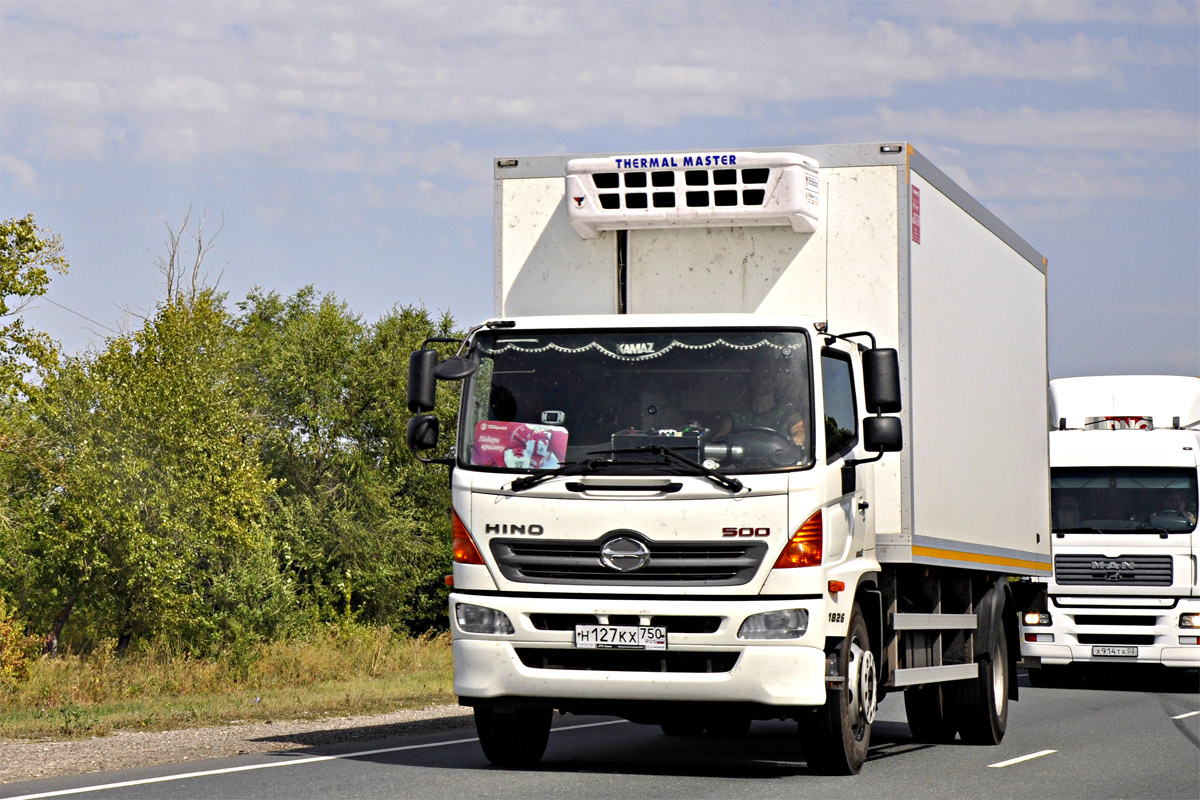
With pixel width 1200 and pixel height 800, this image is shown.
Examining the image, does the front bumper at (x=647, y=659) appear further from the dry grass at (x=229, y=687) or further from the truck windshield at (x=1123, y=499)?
the truck windshield at (x=1123, y=499)

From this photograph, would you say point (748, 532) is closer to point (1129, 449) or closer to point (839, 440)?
point (839, 440)

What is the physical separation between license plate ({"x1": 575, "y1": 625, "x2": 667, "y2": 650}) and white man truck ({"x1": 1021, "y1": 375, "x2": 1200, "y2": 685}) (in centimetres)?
1273

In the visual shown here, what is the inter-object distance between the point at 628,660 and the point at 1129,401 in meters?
14.9

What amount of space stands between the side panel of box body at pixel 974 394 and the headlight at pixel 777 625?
5.38ft

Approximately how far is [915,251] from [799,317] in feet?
4.27

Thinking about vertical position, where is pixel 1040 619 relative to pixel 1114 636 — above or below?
above

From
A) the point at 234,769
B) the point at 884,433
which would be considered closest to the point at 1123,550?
the point at 884,433

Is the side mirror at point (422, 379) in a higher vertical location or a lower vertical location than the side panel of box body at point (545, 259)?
lower

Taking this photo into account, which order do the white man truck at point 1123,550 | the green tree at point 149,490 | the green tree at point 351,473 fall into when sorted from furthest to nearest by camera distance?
the green tree at point 351,473, the green tree at point 149,490, the white man truck at point 1123,550

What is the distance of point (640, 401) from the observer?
9.59 meters

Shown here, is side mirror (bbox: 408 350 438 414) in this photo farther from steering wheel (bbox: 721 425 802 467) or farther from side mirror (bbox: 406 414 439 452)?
steering wheel (bbox: 721 425 802 467)

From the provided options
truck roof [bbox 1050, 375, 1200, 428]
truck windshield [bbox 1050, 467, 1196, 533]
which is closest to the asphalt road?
truck windshield [bbox 1050, 467, 1196, 533]

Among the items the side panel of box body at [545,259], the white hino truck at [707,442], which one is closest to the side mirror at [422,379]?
the white hino truck at [707,442]

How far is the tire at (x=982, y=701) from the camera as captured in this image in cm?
1304
